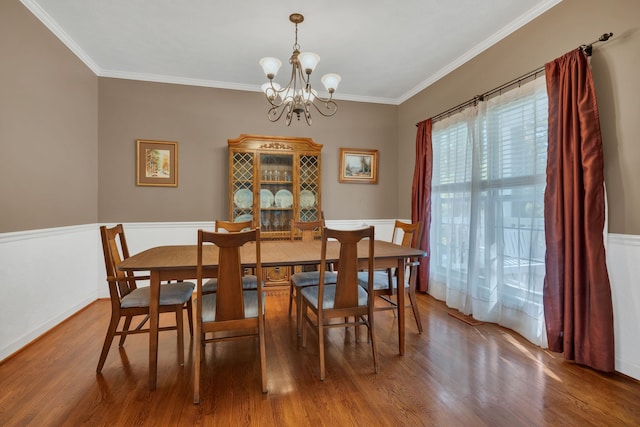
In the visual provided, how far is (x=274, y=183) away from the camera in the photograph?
3807 millimetres

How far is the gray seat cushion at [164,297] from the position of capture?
1.94 m

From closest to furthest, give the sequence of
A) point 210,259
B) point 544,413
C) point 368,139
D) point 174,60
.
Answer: point 544,413, point 210,259, point 174,60, point 368,139

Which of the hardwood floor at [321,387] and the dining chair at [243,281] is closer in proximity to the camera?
the hardwood floor at [321,387]

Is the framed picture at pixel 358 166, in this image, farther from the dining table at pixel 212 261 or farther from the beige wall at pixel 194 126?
the dining table at pixel 212 261

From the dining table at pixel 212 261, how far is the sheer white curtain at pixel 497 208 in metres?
1.00

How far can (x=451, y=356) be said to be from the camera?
7.20 feet

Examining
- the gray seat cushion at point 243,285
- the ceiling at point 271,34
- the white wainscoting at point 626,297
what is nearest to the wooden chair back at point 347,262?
the gray seat cushion at point 243,285

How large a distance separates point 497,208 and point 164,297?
2798 millimetres

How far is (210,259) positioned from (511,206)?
2460mm

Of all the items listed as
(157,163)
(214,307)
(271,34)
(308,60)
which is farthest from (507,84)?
(157,163)

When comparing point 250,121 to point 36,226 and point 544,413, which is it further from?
point 544,413

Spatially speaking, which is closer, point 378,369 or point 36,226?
point 378,369

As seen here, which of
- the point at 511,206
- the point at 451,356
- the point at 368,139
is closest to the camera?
the point at 451,356

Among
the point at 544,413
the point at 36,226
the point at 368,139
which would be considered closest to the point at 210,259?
the point at 36,226
